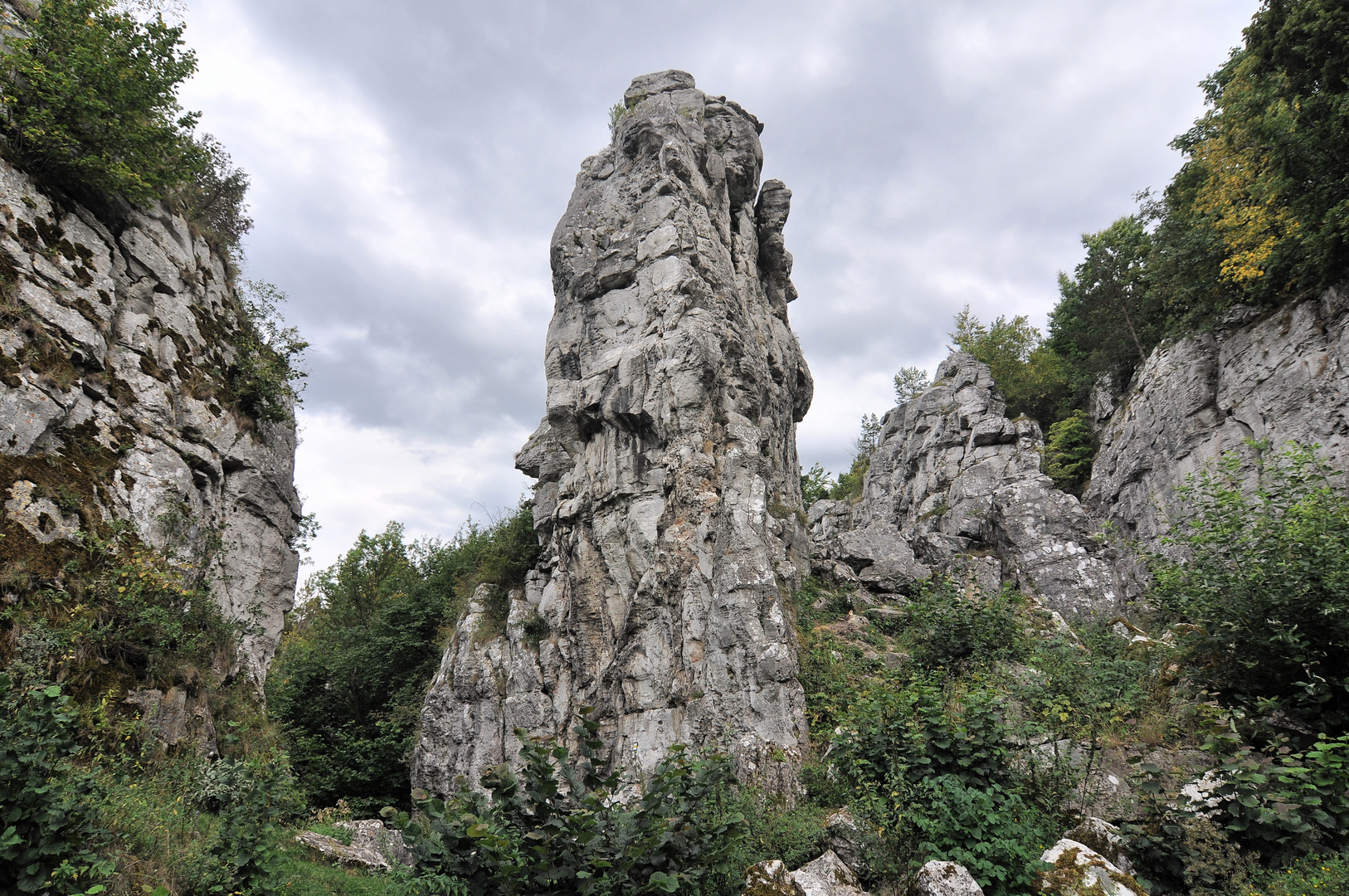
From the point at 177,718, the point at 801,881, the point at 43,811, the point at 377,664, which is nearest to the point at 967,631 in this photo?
the point at 801,881

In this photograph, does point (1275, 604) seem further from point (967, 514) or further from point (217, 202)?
point (217, 202)

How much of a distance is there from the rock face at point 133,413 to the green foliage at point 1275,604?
567 inches

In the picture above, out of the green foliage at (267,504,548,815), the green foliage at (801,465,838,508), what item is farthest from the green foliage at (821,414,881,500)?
the green foliage at (267,504,548,815)

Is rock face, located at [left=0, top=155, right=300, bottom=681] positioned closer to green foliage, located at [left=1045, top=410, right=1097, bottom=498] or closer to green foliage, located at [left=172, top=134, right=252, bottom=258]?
green foliage, located at [left=172, top=134, right=252, bottom=258]

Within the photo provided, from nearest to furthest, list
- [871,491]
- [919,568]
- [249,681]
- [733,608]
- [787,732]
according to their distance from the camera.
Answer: [249,681] → [787,732] → [733,608] → [919,568] → [871,491]

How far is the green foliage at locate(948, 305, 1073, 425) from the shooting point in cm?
3058

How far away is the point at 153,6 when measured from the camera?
12.5 metres

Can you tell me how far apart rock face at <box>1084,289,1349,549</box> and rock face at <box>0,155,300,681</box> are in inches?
→ 774

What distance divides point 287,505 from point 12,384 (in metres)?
5.47

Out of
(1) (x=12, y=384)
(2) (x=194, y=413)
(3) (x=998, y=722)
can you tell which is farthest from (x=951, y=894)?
(2) (x=194, y=413)

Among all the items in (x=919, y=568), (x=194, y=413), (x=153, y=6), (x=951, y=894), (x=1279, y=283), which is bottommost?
(x=951, y=894)

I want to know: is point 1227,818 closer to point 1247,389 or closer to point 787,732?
point 787,732

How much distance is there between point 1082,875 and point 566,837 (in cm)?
460

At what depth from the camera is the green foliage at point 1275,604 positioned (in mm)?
6535
